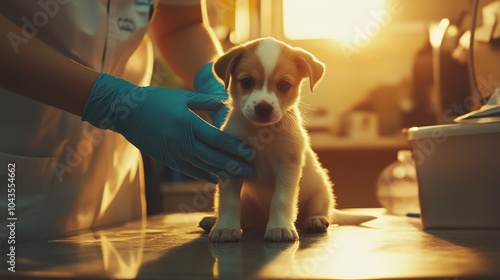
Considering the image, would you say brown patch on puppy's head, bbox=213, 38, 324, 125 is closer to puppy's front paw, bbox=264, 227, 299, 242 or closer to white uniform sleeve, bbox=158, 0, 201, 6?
puppy's front paw, bbox=264, 227, 299, 242

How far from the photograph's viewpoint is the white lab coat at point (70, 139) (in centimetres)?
118

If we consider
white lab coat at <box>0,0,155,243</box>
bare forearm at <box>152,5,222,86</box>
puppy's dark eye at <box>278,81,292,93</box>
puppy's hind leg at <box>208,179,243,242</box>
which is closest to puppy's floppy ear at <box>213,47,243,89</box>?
puppy's dark eye at <box>278,81,292,93</box>

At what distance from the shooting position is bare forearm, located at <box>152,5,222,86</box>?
5.41ft

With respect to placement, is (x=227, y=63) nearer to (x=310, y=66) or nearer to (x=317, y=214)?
(x=310, y=66)

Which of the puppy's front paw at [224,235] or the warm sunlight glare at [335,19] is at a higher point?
the warm sunlight glare at [335,19]

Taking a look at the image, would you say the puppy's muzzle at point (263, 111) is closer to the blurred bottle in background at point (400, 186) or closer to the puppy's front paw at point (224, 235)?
the puppy's front paw at point (224, 235)

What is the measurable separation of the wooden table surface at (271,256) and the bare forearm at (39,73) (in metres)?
0.28

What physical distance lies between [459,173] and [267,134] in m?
0.41

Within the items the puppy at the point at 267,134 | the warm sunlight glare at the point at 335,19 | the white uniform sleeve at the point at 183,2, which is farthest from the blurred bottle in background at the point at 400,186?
the warm sunlight glare at the point at 335,19

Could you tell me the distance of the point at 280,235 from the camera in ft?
3.36

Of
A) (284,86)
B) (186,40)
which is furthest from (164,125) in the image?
(186,40)

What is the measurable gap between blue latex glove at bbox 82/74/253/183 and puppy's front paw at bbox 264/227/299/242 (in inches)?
5.4

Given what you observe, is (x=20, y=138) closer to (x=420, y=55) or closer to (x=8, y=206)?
(x=8, y=206)

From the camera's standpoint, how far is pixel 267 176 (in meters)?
1.18
